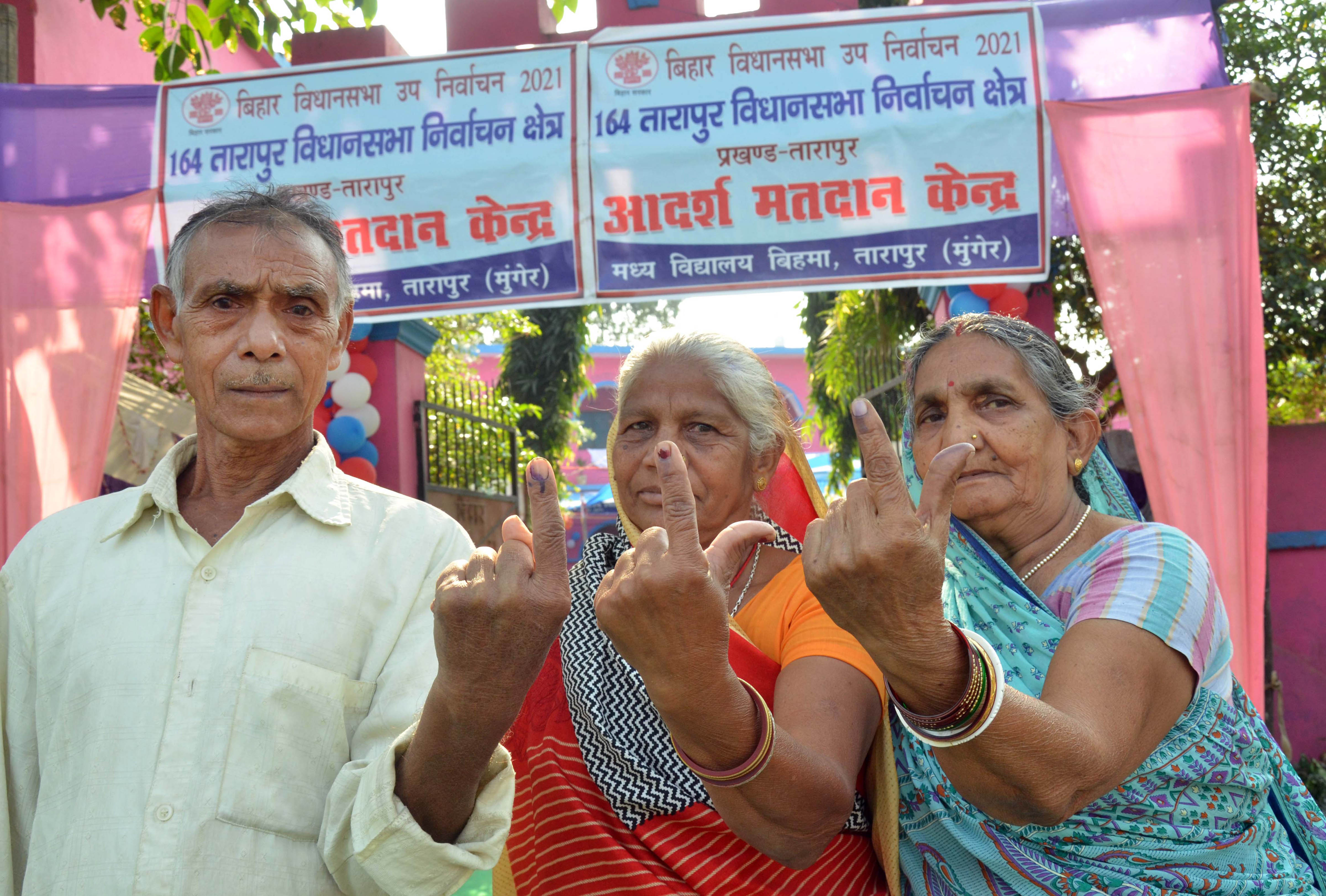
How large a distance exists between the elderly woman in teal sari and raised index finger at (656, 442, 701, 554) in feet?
0.55

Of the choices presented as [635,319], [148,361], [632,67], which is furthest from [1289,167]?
[635,319]

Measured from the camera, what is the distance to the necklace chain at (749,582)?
80.5 inches

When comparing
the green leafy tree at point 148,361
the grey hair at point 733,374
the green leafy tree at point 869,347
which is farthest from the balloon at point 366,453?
the grey hair at point 733,374

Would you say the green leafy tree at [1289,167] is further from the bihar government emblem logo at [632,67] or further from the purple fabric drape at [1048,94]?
the bihar government emblem logo at [632,67]

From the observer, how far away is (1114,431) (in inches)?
224

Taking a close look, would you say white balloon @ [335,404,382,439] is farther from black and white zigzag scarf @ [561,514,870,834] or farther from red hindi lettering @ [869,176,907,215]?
black and white zigzag scarf @ [561,514,870,834]

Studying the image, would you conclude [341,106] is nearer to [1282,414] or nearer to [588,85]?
[588,85]

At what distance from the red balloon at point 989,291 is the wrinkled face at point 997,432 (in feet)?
12.7

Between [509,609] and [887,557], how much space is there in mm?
469

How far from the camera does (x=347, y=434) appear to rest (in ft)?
22.2

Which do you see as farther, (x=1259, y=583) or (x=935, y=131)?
(x=935, y=131)

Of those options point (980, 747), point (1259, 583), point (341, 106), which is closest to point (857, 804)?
point (980, 747)

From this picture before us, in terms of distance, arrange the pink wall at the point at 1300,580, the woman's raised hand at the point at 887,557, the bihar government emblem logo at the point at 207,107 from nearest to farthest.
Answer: the woman's raised hand at the point at 887,557 < the bihar government emblem logo at the point at 207,107 < the pink wall at the point at 1300,580

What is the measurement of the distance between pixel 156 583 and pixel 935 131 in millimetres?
3750
